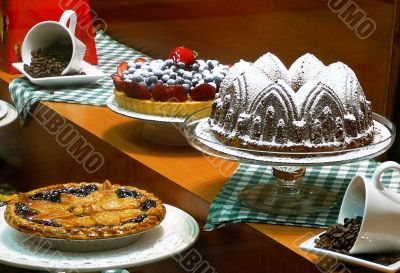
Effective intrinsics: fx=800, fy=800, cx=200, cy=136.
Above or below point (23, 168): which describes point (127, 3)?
above

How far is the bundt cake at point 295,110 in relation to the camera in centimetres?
125

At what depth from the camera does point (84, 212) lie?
1279mm

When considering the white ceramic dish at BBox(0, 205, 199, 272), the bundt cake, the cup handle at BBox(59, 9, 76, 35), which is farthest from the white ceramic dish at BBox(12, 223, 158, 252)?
the cup handle at BBox(59, 9, 76, 35)

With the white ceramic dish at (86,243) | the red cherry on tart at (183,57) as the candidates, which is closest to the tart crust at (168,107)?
the red cherry on tart at (183,57)

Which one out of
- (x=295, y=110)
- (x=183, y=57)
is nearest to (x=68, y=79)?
(x=183, y=57)

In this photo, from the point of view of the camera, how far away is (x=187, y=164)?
1.57 metres

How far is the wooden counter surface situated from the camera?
1214mm

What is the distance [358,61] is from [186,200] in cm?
77

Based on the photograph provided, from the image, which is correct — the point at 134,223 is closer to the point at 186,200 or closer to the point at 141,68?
the point at 186,200

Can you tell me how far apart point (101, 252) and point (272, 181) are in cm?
35

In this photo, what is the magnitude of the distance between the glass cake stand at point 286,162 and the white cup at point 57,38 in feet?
2.55

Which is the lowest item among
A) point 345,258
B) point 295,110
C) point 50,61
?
point 50,61

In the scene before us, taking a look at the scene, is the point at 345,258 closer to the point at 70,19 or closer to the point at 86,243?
the point at 86,243

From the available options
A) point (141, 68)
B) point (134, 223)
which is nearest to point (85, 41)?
point (141, 68)
